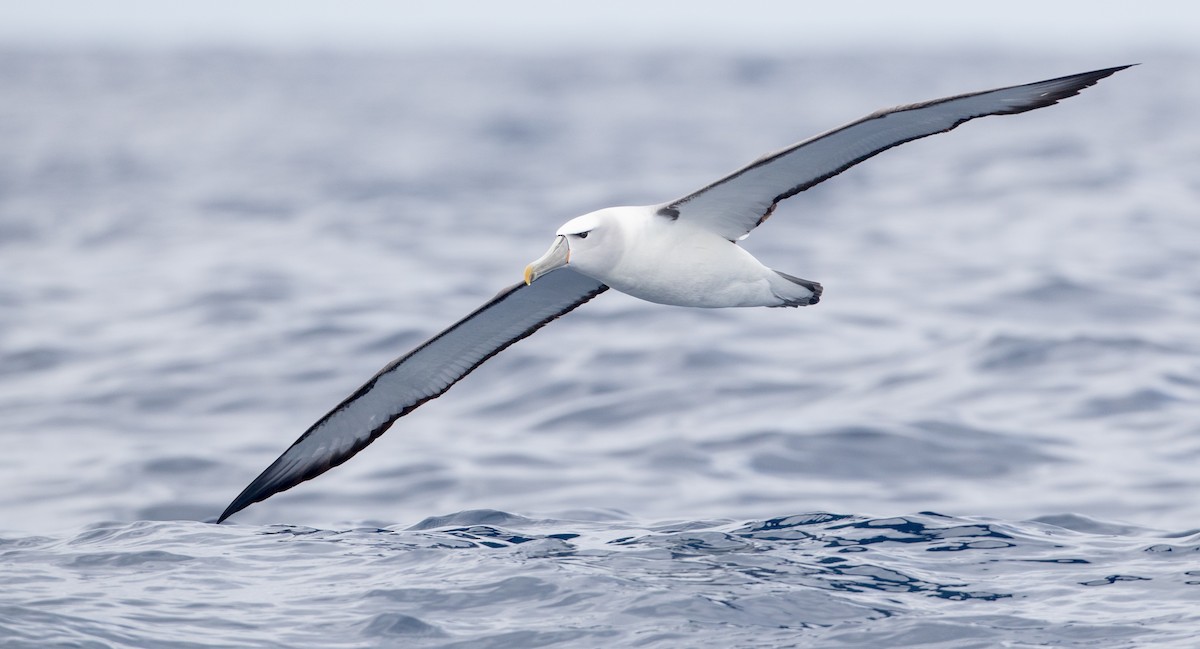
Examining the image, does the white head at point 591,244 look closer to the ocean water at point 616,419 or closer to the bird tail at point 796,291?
the bird tail at point 796,291

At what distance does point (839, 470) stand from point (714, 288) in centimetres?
244

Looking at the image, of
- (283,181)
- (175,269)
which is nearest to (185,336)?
(175,269)

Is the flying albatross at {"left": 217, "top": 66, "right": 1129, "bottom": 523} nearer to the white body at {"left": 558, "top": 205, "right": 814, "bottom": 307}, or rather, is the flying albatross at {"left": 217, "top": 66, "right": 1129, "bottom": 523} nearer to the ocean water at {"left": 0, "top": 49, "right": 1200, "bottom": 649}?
the white body at {"left": 558, "top": 205, "right": 814, "bottom": 307}

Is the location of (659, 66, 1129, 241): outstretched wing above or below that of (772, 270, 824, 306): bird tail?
above

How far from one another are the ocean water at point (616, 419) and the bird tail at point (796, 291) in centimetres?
135

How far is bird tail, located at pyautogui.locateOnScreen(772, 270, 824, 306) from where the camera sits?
8.78m

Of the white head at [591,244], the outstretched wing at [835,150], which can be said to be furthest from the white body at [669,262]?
the outstretched wing at [835,150]

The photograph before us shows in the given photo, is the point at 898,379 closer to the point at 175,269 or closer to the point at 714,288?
the point at 714,288

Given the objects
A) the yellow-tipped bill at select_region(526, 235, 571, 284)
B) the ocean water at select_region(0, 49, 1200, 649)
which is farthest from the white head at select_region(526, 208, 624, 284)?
the ocean water at select_region(0, 49, 1200, 649)

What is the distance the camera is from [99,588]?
7.66m

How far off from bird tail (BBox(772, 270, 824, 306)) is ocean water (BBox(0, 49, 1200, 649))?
1355mm

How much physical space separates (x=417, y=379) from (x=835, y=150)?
3286 millimetres

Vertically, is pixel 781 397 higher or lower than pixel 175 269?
lower

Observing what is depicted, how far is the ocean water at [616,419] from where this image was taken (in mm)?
7316
